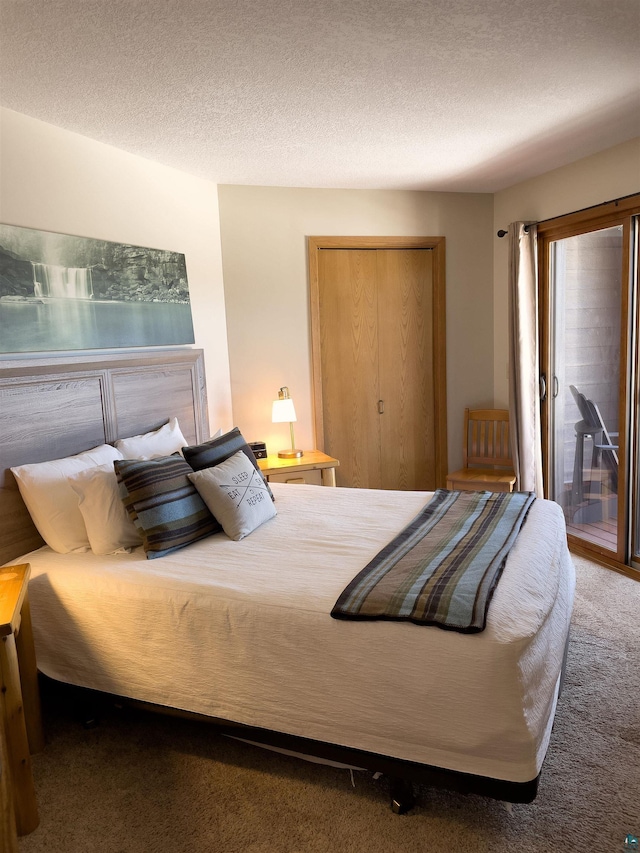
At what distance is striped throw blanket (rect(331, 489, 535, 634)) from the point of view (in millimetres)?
A: 2006

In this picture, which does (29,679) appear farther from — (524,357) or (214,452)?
(524,357)

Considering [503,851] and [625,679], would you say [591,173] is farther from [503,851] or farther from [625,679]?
[503,851]

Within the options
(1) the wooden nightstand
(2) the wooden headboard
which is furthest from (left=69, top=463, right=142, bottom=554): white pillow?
(1) the wooden nightstand

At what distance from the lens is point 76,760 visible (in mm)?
2404

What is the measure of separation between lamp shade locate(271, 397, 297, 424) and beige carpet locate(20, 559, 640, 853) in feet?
7.23

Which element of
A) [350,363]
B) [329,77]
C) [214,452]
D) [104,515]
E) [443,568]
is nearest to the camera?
[443,568]

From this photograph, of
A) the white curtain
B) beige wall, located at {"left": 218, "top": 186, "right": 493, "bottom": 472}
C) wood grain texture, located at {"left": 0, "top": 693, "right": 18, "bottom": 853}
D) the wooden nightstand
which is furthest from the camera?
beige wall, located at {"left": 218, "top": 186, "right": 493, "bottom": 472}

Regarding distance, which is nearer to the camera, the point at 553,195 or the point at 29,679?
the point at 29,679

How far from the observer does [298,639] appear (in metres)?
2.10

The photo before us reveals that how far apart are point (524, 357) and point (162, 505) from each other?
2.81 metres

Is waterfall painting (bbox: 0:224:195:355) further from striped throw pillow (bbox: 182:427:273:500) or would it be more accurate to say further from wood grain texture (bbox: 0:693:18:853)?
wood grain texture (bbox: 0:693:18:853)

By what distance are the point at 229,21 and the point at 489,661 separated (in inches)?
85.3

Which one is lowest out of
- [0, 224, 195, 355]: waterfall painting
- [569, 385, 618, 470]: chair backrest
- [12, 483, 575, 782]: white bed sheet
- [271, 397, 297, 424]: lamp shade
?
[12, 483, 575, 782]: white bed sheet

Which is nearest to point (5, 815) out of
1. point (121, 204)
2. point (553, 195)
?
point (121, 204)
